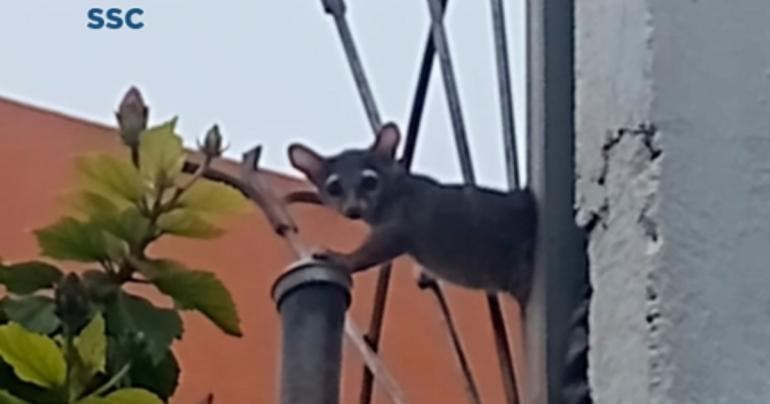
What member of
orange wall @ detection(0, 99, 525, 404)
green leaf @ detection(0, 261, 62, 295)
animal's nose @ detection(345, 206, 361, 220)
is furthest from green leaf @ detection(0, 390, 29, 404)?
orange wall @ detection(0, 99, 525, 404)

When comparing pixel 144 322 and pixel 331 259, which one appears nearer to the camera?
pixel 144 322

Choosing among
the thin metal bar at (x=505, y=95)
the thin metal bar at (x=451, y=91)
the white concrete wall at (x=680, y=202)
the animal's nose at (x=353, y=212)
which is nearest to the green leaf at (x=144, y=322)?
the white concrete wall at (x=680, y=202)

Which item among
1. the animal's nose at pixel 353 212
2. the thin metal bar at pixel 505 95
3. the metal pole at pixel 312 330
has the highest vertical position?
the thin metal bar at pixel 505 95

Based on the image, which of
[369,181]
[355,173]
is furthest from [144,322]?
[355,173]

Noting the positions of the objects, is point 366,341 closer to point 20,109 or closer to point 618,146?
point 618,146

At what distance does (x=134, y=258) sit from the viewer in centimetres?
85

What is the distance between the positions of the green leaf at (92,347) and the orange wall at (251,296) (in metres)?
2.75

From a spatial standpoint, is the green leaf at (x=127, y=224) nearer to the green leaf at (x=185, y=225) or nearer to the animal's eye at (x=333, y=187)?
the green leaf at (x=185, y=225)

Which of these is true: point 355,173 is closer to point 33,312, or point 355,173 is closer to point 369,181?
point 369,181

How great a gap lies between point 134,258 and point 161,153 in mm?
51

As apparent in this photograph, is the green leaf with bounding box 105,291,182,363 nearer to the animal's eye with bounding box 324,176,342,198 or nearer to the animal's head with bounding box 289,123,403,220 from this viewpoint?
the animal's head with bounding box 289,123,403,220

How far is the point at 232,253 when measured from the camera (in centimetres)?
388

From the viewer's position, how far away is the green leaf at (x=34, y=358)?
29.0 inches

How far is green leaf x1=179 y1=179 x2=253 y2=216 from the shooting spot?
0.86 metres
